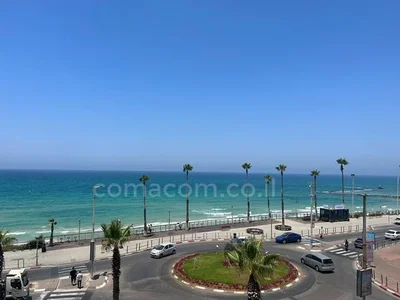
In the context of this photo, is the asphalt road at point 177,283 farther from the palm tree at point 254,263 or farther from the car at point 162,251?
the palm tree at point 254,263

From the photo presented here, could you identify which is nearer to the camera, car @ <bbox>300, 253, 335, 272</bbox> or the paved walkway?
the paved walkway

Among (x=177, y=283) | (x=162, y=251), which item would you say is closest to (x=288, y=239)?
(x=162, y=251)

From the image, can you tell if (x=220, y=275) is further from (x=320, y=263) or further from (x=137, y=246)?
(x=137, y=246)

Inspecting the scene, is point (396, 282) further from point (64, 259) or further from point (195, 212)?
point (195, 212)

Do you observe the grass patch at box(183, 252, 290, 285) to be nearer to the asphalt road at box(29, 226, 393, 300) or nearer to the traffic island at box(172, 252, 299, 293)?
the traffic island at box(172, 252, 299, 293)

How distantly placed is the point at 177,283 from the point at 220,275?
13.5 feet

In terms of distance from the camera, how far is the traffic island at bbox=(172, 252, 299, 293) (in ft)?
99.0

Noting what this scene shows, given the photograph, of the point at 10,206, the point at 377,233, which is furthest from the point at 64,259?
the point at 10,206

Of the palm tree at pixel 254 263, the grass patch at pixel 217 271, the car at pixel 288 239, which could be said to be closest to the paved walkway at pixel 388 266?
the grass patch at pixel 217 271

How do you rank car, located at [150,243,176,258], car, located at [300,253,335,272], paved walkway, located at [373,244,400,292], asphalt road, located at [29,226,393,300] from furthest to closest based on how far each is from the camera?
car, located at [150,243,176,258] → car, located at [300,253,335,272] → paved walkway, located at [373,244,400,292] → asphalt road, located at [29,226,393,300]

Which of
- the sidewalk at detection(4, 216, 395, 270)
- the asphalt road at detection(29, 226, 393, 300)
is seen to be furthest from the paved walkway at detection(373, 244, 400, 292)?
the sidewalk at detection(4, 216, 395, 270)

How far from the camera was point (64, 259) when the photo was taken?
4238 centimetres

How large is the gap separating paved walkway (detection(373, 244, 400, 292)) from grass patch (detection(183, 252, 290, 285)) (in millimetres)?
8786

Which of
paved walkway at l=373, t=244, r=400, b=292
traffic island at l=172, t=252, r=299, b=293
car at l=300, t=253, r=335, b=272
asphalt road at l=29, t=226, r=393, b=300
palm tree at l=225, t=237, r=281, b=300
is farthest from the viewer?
car at l=300, t=253, r=335, b=272
